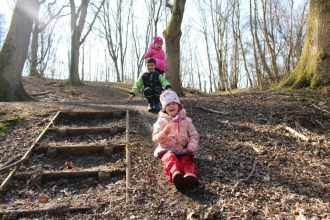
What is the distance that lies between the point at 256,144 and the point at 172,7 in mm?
7017

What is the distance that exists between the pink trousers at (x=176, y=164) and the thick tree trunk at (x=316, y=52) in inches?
211

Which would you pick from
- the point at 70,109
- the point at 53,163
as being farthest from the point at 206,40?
the point at 53,163

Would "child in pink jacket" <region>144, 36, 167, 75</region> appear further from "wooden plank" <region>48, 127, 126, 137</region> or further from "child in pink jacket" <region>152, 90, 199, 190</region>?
"child in pink jacket" <region>152, 90, 199, 190</region>

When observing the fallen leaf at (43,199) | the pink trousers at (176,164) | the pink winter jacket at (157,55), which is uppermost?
the pink winter jacket at (157,55)

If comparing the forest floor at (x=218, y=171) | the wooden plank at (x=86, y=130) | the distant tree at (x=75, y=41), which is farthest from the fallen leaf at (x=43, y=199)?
the distant tree at (x=75, y=41)

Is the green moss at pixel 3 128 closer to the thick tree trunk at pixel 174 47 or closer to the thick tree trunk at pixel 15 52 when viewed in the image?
the thick tree trunk at pixel 15 52

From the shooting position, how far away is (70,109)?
6.08 meters

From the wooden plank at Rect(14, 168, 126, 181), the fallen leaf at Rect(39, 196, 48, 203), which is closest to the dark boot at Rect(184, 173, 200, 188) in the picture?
the wooden plank at Rect(14, 168, 126, 181)

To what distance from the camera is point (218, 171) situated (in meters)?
3.59

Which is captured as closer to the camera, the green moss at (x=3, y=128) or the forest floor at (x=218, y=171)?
the forest floor at (x=218, y=171)

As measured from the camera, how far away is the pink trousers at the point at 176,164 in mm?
3247

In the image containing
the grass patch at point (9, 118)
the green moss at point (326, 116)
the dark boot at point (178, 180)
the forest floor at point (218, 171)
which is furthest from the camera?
the green moss at point (326, 116)

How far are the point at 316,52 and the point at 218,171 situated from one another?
18.1 ft

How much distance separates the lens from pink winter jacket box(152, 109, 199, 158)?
3.72 meters
